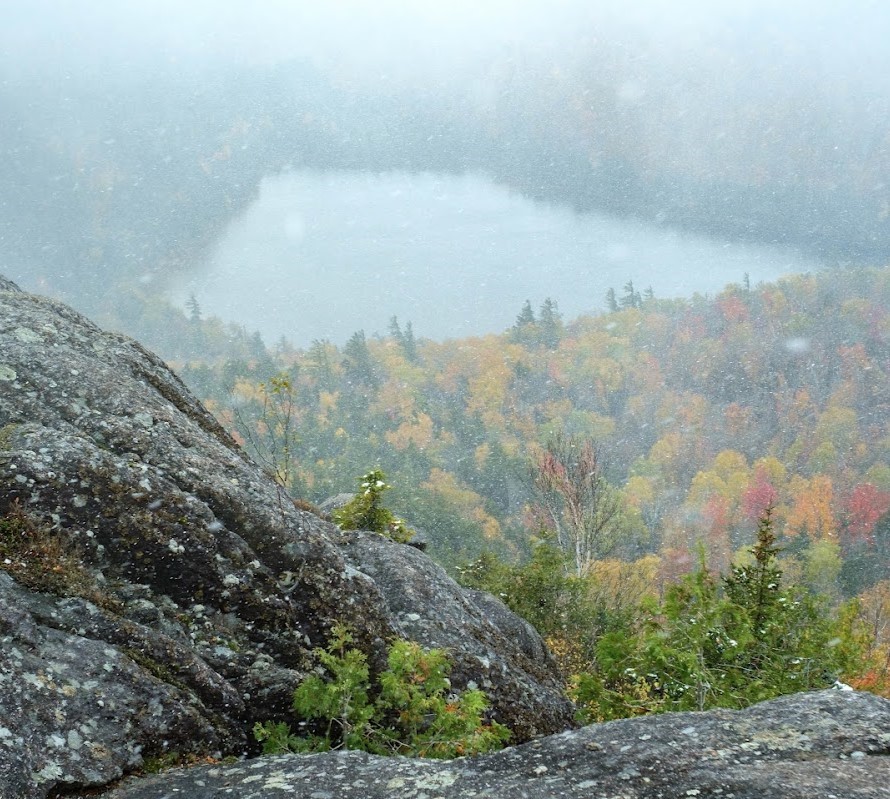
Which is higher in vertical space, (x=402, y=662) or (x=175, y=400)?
(x=175, y=400)

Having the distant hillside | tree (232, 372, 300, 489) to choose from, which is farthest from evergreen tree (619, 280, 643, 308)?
tree (232, 372, 300, 489)

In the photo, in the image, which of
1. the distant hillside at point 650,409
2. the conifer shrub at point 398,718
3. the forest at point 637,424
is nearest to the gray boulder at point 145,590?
the conifer shrub at point 398,718

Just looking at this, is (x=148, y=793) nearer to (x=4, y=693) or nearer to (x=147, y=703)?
(x=147, y=703)

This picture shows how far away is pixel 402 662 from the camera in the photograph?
242 inches

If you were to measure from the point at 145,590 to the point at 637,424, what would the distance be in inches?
5630

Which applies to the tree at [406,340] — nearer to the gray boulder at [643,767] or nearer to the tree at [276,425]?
the tree at [276,425]

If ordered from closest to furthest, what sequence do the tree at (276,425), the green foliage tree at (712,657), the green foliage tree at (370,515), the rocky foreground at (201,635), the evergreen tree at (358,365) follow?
the rocky foreground at (201,635)
the green foliage tree at (712,657)
the tree at (276,425)
the green foliage tree at (370,515)
the evergreen tree at (358,365)

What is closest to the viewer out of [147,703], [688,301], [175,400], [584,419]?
[147,703]

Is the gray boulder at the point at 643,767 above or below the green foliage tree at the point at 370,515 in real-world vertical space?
above

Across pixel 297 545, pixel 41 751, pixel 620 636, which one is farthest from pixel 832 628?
pixel 41 751

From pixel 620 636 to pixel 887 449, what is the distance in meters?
133

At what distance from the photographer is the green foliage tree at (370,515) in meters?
12.4

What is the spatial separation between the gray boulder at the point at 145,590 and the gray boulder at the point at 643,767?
0.65 m

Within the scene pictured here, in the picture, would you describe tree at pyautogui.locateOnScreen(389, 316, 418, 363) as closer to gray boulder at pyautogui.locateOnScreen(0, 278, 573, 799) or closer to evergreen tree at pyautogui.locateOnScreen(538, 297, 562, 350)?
evergreen tree at pyautogui.locateOnScreen(538, 297, 562, 350)
